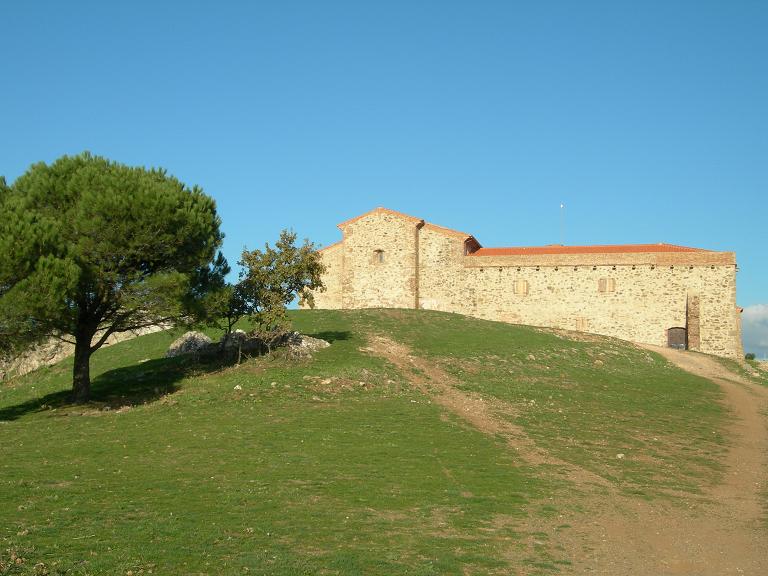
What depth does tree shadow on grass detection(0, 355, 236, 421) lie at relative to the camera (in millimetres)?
30875

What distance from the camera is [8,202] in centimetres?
2719

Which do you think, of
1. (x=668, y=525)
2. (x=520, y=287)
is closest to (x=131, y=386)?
(x=668, y=525)

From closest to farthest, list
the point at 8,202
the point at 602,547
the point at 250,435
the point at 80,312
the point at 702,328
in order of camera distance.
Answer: the point at 602,547 → the point at 250,435 → the point at 8,202 → the point at 80,312 → the point at 702,328

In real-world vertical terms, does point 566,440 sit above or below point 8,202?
below

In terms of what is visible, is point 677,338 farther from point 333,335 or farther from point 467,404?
point 467,404

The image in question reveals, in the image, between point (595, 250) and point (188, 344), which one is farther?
point (595, 250)

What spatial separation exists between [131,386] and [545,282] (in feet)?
110

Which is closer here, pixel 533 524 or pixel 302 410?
pixel 533 524

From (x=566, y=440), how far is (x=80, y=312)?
20.0 meters

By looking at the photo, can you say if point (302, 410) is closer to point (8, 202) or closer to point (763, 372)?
point (8, 202)

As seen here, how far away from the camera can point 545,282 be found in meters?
57.3

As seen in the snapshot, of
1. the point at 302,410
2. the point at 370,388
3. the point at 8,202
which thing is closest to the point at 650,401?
the point at 370,388

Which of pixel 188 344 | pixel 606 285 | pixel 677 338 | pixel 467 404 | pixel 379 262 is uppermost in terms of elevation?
pixel 379 262

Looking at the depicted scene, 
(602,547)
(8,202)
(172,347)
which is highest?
(8,202)
